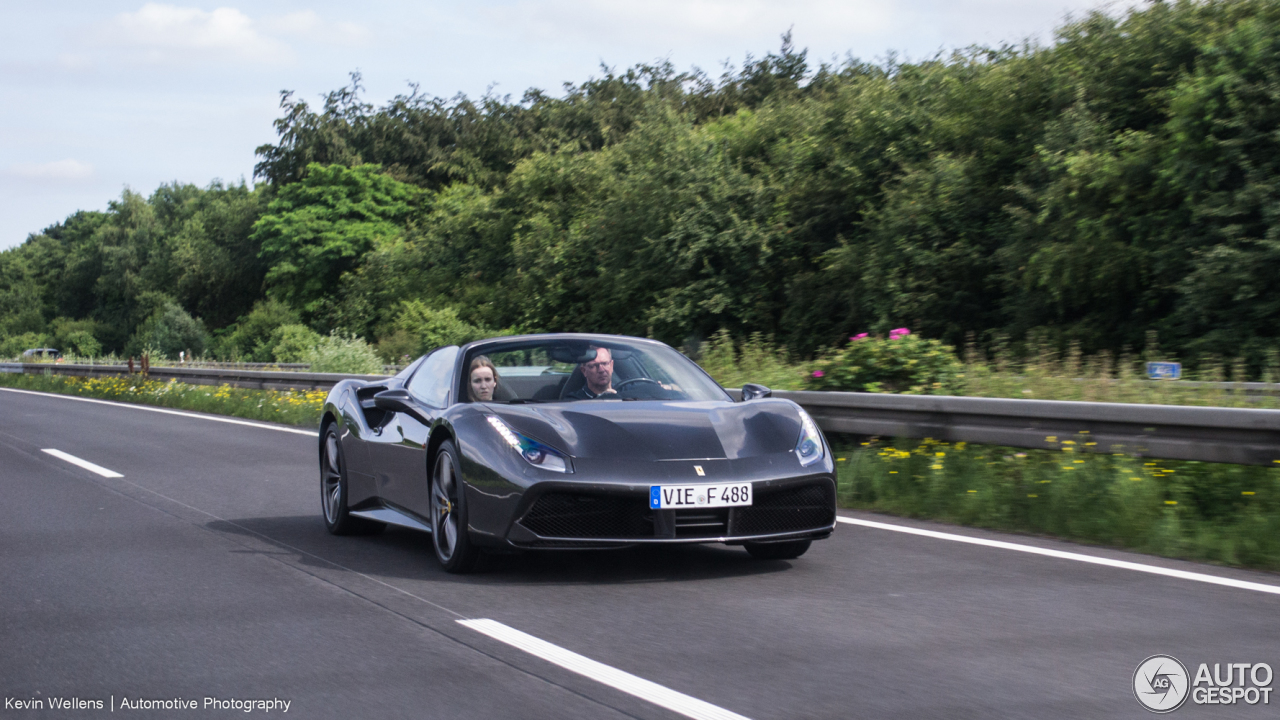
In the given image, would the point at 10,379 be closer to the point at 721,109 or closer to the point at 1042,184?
the point at 721,109

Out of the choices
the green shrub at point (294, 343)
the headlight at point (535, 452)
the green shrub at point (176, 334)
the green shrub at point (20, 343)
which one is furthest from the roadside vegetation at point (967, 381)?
the green shrub at point (20, 343)

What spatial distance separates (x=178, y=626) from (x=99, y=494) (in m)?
6.00

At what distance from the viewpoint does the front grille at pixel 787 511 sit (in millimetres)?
6059

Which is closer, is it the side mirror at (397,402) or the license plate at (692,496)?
the license plate at (692,496)

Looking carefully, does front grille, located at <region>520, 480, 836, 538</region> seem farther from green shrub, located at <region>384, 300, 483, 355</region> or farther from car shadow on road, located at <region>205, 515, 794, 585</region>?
green shrub, located at <region>384, 300, 483, 355</region>

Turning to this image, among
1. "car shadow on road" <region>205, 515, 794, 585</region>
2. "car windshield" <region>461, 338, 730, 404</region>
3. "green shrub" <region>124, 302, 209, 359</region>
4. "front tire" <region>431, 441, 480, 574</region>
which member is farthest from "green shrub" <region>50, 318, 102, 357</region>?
"front tire" <region>431, 441, 480, 574</region>

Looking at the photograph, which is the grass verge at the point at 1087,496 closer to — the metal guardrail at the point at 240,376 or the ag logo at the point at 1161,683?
the ag logo at the point at 1161,683

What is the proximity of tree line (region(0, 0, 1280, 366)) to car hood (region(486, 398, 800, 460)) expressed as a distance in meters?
19.2

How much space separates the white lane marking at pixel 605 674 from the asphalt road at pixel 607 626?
0.05 m

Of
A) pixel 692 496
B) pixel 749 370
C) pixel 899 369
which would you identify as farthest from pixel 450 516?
pixel 749 370

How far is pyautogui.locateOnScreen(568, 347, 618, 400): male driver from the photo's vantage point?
7059mm

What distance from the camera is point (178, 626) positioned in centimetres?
550

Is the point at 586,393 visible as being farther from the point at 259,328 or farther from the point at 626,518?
the point at 259,328

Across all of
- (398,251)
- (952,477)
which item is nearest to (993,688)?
(952,477)
